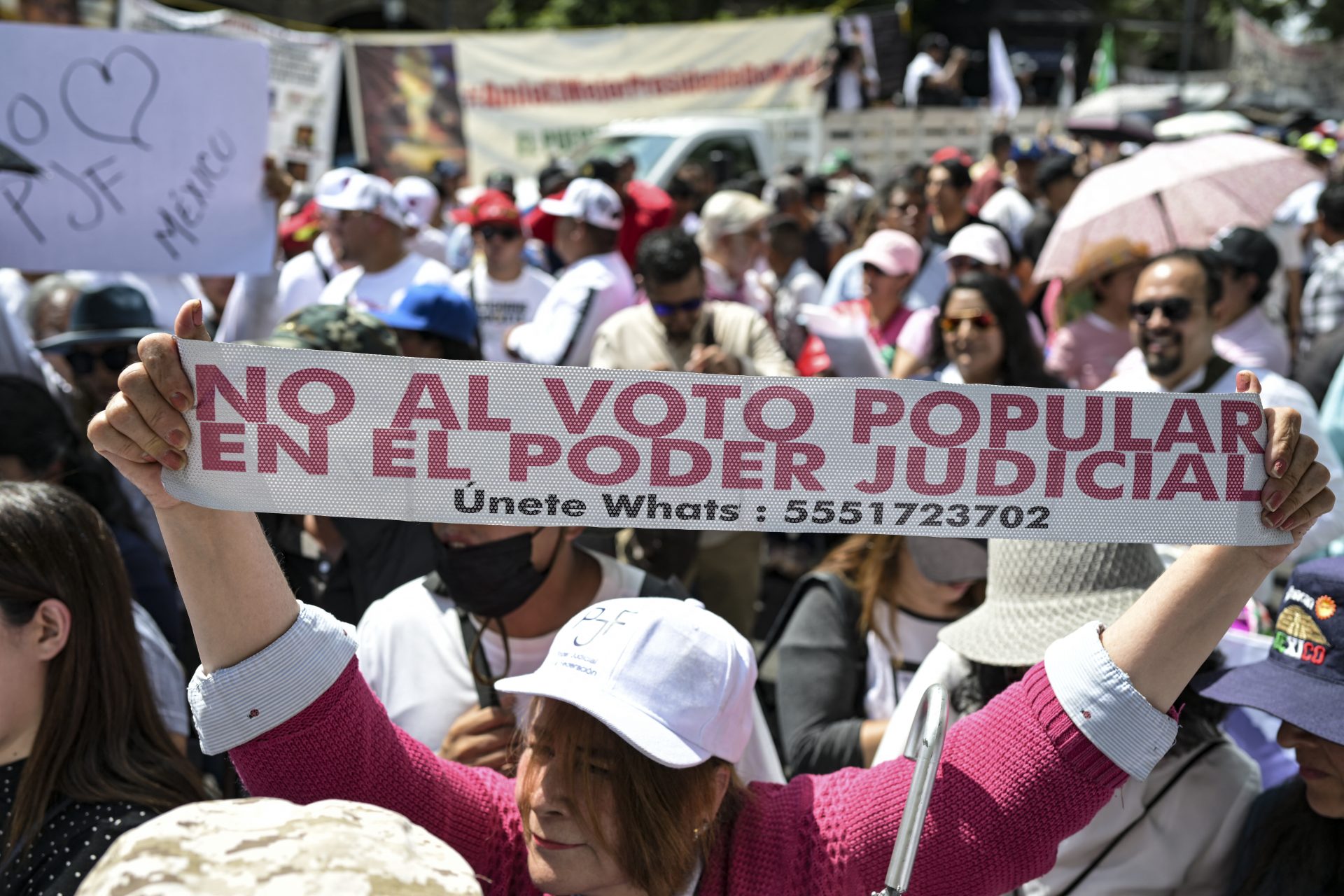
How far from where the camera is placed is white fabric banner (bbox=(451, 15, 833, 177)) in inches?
595

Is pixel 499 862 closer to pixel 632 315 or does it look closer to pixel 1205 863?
pixel 1205 863

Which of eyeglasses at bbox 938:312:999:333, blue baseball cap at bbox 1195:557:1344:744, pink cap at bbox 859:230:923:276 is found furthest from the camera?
pink cap at bbox 859:230:923:276

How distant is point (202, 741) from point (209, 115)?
3.55 m

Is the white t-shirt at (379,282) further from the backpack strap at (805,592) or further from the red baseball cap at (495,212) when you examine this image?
the backpack strap at (805,592)

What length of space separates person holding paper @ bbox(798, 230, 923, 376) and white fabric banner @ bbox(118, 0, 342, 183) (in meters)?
6.99

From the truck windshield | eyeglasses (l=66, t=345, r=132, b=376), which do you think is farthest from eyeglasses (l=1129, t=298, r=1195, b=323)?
the truck windshield

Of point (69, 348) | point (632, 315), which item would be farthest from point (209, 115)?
point (632, 315)

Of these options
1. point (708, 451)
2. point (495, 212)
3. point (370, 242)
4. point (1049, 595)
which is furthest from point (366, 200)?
point (708, 451)

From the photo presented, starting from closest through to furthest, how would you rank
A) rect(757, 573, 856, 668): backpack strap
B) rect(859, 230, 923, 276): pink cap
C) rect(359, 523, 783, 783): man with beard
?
1. rect(359, 523, 783, 783): man with beard
2. rect(757, 573, 856, 668): backpack strap
3. rect(859, 230, 923, 276): pink cap

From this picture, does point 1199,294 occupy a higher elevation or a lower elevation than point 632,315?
higher

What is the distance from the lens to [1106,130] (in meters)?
13.7

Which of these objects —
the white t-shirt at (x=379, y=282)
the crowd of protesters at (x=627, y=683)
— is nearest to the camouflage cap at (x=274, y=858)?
the crowd of protesters at (x=627, y=683)

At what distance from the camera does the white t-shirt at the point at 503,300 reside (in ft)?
20.1

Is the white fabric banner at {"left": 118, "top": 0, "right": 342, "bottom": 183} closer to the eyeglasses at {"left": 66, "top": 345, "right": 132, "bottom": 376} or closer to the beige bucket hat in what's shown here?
the eyeglasses at {"left": 66, "top": 345, "right": 132, "bottom": 376}
